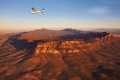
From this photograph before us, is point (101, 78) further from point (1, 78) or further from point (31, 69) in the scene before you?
point (1, 78)

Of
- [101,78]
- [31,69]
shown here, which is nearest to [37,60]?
[31,69]

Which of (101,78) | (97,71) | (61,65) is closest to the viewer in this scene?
(101,78)

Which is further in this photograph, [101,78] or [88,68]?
[88,68]

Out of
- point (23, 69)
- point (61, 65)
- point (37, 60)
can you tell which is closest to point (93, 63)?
point (61, 65)

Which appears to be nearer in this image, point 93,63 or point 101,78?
point 101,78

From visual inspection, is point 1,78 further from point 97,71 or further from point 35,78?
point 97,71

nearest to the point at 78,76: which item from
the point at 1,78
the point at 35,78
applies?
the point at 35,78

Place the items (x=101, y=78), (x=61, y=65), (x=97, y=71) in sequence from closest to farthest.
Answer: (x=101, y=78), (x=97, y=71), (x=61, y=65)
